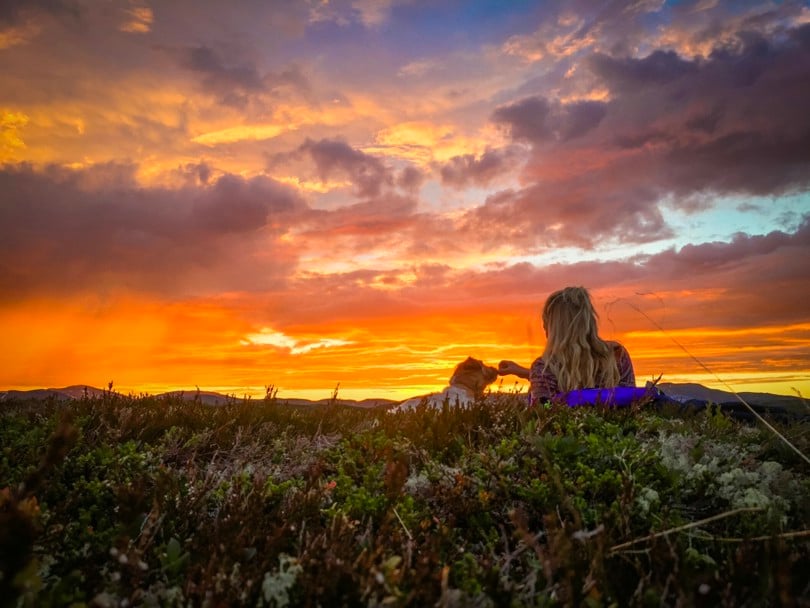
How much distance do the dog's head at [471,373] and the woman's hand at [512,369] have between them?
35 centimetres

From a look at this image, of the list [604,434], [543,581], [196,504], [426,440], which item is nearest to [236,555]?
[196,504]

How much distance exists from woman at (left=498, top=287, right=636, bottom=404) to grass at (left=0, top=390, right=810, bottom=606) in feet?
7.81

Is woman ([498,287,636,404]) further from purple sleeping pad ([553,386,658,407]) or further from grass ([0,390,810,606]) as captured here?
grass ([0,390,810,606])

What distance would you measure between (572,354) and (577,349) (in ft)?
0.41

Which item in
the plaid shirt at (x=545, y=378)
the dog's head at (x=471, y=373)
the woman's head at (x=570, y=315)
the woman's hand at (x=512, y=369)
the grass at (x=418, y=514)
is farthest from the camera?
the dog's head at (x=471, y=373)

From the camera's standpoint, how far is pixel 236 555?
2912 millimetres

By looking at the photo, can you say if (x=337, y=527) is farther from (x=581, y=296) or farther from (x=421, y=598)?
(x=581, y=296)

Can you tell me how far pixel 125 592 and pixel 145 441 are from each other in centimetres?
382

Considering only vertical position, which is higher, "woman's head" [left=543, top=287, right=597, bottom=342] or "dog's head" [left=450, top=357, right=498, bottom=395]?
"woman's head" [left=543, top=287, right=597, bottom=342]

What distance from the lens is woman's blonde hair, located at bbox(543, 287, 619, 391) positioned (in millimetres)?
8500

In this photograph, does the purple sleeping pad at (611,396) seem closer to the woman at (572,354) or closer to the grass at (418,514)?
the grass at (418,514)

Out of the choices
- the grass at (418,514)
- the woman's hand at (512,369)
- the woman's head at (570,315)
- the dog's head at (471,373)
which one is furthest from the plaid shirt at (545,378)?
the grass at (418,514)

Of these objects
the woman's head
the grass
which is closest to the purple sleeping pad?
the grass

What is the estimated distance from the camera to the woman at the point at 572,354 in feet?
27.9
